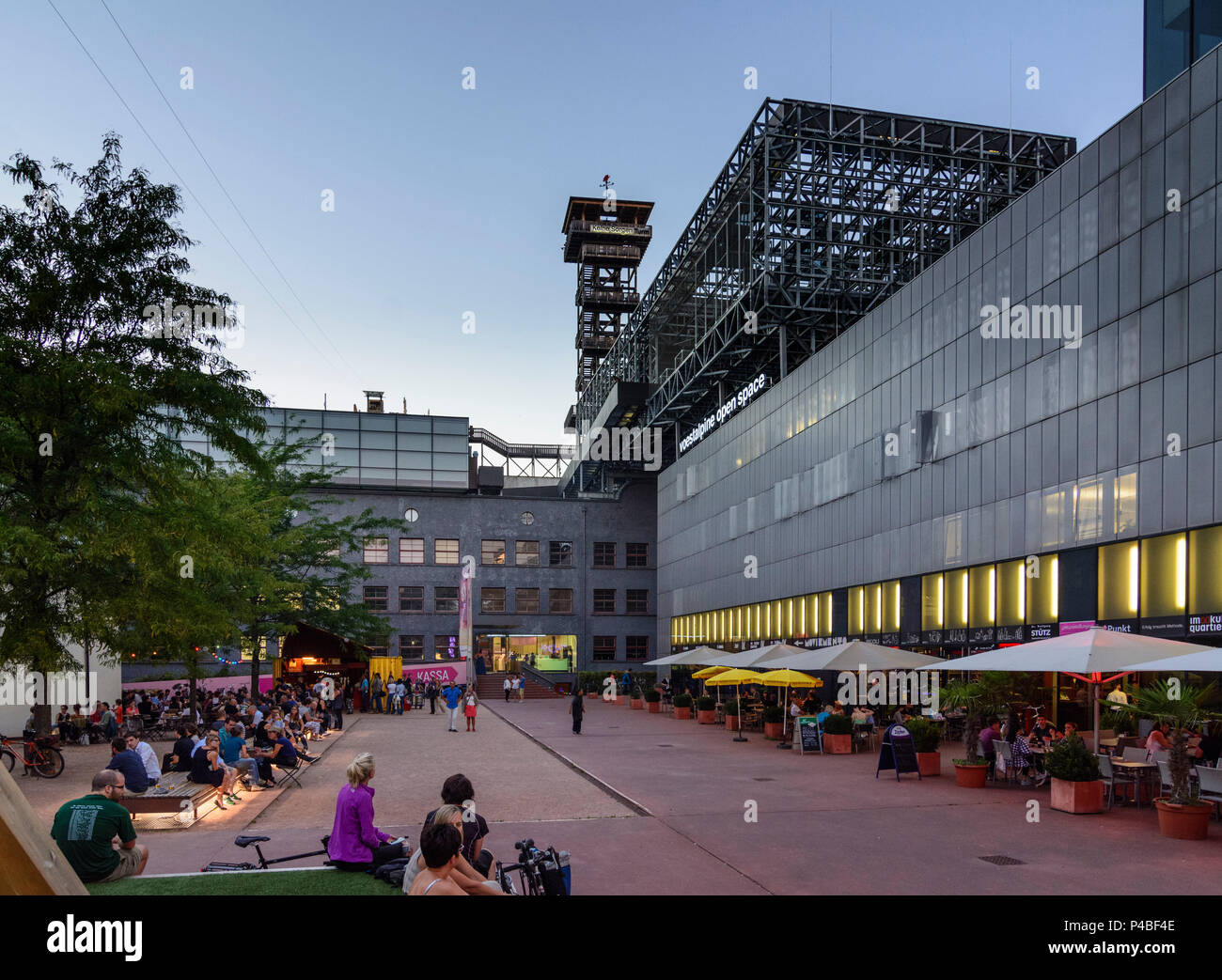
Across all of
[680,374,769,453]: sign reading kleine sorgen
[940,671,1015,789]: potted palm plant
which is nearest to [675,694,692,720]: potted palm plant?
[680,374,769,453]: sign reading kleine sorgen

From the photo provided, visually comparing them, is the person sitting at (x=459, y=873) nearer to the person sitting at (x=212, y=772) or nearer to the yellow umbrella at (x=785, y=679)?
the person sitting at (x=212, y=772)

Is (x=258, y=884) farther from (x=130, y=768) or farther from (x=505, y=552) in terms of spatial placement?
(x=505, y=552)

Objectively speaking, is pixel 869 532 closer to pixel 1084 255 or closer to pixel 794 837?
pixel 1084 255

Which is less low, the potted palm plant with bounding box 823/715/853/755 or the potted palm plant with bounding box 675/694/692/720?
the potted palm plant with bounding box 823/715/853/755

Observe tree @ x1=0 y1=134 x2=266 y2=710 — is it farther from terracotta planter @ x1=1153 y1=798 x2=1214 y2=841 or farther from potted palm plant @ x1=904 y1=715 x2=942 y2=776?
terracotta planter @ x1=1153 y1=798 x2=1214 y2=841

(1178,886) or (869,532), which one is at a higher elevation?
(869,532)

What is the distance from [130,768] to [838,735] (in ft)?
55.1

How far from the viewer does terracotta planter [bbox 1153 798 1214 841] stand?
Result: 12922mm

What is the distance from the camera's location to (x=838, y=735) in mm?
25188

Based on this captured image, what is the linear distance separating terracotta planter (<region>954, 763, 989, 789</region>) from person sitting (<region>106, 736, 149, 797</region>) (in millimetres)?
13952

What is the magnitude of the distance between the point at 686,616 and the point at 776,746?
36.4 meters

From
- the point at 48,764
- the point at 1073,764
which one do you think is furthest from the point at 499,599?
the point at 1073,764

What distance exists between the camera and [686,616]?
208 ft
